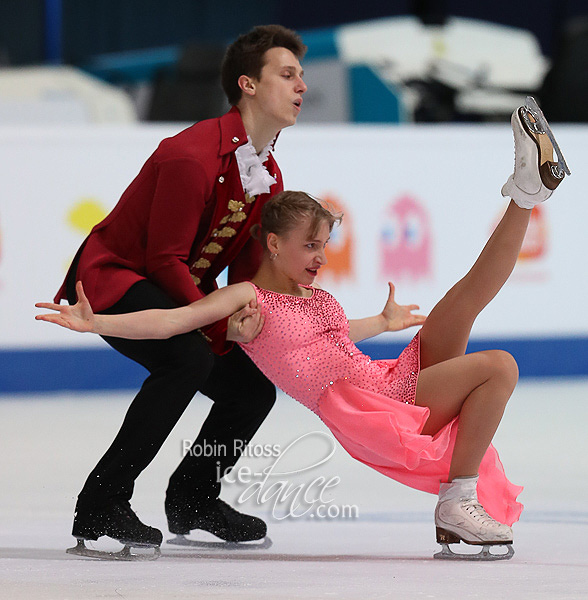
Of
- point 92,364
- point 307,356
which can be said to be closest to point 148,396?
point 307,356

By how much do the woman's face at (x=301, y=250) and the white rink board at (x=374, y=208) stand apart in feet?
8.62

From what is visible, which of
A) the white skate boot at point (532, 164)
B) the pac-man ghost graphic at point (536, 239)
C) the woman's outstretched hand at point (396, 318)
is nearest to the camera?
the white skate boot at point (532, 164)

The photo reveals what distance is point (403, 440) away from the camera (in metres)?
2.18

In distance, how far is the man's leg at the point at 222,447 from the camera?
247cm

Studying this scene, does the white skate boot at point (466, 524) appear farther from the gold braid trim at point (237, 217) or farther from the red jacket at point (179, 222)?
the gold braid trim at point (237, 217)

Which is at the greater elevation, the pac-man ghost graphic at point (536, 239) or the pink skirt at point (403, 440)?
the pac-man ghost graphic at point (536, 239)

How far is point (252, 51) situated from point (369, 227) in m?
2.70

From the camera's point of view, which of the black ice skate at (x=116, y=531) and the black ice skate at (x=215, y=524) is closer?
the black ice skate at (x=116, y=531)

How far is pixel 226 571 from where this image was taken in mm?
2029

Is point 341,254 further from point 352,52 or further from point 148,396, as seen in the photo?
point 352,52

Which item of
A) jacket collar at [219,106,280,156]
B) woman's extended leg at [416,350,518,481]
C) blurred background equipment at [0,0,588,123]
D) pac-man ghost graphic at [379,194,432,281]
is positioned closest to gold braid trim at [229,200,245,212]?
jacket collar at [219,106,280,156]

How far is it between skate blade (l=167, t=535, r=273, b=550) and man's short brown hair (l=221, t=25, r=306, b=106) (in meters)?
1.01

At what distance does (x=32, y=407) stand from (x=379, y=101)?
482 cm

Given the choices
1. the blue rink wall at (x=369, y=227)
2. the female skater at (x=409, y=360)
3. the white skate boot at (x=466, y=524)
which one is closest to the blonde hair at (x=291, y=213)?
the female skater at (x=409, y=360)
